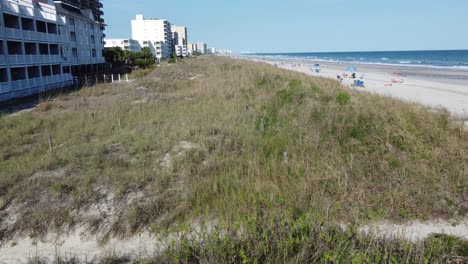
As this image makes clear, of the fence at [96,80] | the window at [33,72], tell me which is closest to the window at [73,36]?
the fence at [96,80]

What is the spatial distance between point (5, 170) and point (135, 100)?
10.5m

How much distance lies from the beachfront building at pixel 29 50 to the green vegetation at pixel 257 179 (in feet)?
47.5

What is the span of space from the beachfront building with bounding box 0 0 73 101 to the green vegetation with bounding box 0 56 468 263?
47.5ft

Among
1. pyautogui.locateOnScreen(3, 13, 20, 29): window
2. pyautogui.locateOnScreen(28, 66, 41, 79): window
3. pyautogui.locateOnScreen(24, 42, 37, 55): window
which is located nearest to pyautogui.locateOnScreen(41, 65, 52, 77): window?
pyautogui.locateOnScreen(28, 66, 41, 79): window

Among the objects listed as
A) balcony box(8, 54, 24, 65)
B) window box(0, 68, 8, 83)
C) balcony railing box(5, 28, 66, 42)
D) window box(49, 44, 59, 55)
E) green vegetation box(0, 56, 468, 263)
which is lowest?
green vegetation box(0, 56, 468, 263)

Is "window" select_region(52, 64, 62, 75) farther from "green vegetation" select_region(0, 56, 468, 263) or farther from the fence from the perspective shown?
"green vegetation" select_region(0, 56, 468, 263)

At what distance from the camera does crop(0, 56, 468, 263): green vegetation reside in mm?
3738

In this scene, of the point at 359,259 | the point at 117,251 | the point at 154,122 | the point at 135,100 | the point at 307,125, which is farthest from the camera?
the point at 135,100

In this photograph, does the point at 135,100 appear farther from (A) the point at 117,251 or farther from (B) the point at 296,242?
(B) the point at 296,242

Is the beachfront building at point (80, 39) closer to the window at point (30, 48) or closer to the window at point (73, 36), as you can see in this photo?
the window at point (73, 36)

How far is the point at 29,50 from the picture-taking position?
2673 centimetres

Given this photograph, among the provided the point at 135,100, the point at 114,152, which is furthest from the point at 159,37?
the point at 114,152

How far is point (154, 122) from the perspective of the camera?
36.7 ft

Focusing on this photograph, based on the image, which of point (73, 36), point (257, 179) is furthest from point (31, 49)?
point (257, 179)
